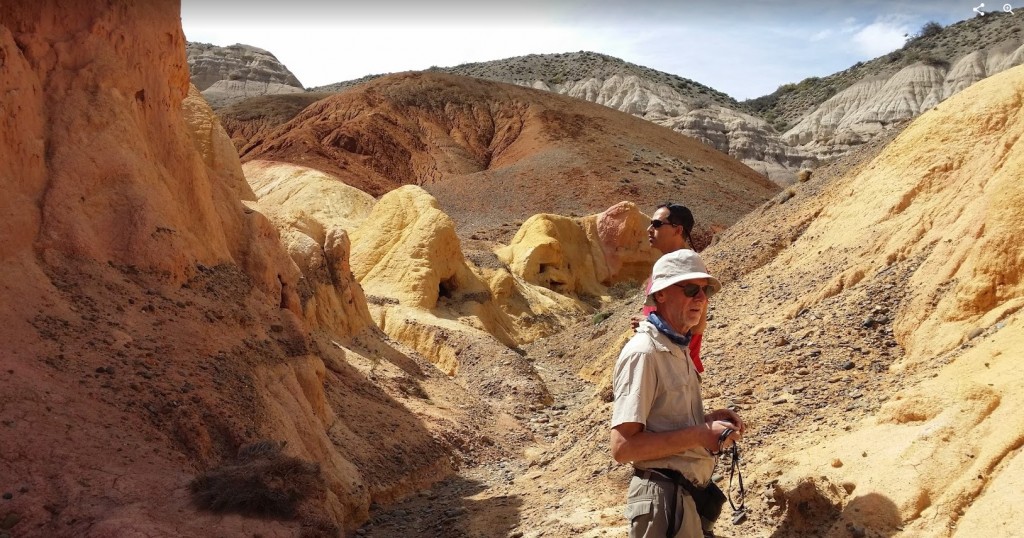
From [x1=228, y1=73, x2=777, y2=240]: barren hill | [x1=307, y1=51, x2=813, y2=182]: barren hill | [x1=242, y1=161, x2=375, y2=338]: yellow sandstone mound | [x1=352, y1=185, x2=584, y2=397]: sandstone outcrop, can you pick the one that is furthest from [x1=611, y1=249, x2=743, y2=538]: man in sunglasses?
[x1=307, y1=51, x2=813, y2=182]: barren hill

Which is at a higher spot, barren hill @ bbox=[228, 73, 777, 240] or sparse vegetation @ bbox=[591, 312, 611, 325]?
barren hill @ bbox=[228, 73, 777, 240]

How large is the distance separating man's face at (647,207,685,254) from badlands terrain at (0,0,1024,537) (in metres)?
1.99

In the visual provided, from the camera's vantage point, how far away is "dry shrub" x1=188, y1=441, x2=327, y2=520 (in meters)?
6.16

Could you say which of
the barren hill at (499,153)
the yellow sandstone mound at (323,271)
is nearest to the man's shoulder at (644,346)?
the yellow sandstone mound at (323,271)

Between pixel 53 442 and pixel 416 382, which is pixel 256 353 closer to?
pixel 53 442

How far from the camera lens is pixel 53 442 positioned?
19.4 ft

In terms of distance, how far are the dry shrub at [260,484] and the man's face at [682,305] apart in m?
3.76

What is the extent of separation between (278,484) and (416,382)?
6.63 m

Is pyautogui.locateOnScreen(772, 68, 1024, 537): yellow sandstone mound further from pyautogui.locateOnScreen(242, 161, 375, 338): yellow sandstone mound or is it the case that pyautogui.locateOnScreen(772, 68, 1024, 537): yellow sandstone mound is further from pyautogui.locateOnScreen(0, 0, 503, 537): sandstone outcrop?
pyautogui.locateOnScreen(242, 161, 375, 338): yellow sandstone mound

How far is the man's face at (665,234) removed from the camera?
5816 millimetres

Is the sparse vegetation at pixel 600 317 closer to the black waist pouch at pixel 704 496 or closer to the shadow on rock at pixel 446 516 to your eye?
the shadow on rock at pixel 446 516

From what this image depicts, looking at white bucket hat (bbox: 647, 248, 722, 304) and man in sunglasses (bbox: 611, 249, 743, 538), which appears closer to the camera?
man in sunglasses (bbox: 611, 249, 743, 538)

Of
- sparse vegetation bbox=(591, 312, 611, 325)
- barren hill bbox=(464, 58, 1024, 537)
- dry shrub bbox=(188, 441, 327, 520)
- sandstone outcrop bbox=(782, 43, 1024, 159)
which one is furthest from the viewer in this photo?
sandstone outcrop bbox=(782, 43, 1024, 159)

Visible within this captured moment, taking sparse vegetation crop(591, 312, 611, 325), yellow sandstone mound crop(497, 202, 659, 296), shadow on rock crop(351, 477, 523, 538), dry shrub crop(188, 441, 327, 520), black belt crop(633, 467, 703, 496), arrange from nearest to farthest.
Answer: black belt crop(633, 467, 703, 496) → dry shrub crop(188, 441, 327, 520) → shadow on rock crop(351, 477, 523, 538) → sparse vegetation crop(591, 312, 611, 325) → yellow sandstone mound crop(497, 202, 659, 296)
